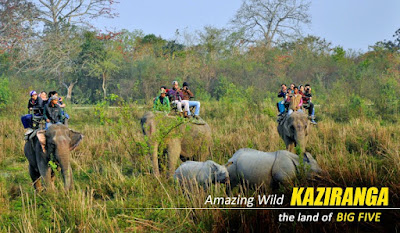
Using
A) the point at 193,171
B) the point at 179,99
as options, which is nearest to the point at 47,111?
the point at 179,99

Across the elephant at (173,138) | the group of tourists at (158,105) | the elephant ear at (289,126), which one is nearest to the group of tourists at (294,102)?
the group of tourists at (158,105)

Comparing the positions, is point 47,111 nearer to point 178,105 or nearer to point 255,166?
point 178,105

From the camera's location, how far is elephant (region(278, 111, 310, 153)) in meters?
9.89

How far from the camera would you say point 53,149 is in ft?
26.1

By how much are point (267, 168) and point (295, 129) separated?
3478 millimetres

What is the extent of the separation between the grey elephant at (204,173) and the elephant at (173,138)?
3.69ft

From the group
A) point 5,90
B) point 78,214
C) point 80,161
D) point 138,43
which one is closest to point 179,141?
point 80,161

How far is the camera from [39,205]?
7.38 m

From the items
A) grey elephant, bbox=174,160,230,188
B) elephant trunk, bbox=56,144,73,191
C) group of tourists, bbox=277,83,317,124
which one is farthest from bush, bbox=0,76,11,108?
grey elephant, bbox=174,160,230,188

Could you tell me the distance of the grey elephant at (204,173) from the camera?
21.6ft

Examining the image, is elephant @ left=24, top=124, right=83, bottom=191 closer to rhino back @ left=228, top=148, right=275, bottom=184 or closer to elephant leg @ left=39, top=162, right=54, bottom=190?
elephant leg @ left=39, top=162, right=54, bottom=190

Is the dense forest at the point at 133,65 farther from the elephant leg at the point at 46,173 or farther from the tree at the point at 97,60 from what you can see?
the elephant leg at the point at 46,173

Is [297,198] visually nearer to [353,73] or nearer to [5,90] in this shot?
[5,90]

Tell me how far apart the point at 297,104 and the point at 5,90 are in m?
16.2
